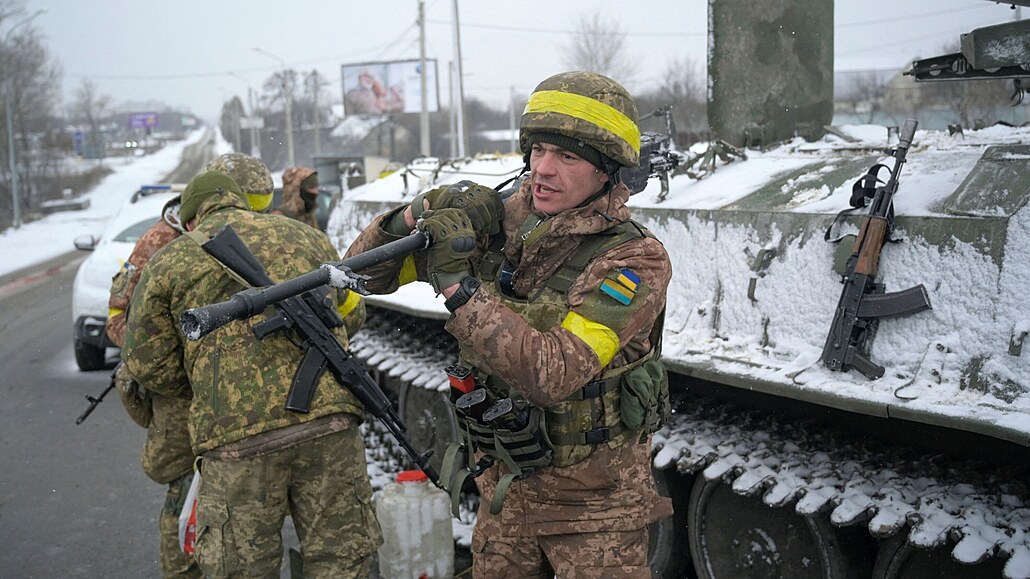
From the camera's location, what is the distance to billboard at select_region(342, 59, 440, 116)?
41531 mm

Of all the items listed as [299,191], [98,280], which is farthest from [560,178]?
[98,280]

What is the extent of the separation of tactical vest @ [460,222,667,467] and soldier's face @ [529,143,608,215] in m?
0.12

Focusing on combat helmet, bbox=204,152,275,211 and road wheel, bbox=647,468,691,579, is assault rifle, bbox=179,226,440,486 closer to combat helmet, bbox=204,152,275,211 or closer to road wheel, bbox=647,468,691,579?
combat helmet, bbox=204,152,275,211

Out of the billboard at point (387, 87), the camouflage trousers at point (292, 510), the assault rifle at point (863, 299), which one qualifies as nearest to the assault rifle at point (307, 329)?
the camouflage trousers at point (292, 510)

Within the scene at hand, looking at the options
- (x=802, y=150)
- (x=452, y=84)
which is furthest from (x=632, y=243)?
(x=452, y=84)

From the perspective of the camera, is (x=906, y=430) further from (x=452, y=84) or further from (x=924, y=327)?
(x=452, y=84)

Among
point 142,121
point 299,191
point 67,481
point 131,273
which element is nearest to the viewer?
point 131,273

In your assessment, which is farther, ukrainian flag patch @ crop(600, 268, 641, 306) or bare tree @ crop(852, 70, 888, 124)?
bare tree @ crop(852, 70, 888, 124)

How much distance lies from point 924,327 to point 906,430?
544mm

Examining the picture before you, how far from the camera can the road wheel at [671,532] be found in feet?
14.7

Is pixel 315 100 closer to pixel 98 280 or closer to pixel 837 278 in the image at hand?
pixel 98 280

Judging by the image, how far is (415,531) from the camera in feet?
15.1

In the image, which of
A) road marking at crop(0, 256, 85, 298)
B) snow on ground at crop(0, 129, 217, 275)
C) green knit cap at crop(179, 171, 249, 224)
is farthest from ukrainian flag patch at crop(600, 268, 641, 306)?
road marking at crop(0, 256, 85, 298)

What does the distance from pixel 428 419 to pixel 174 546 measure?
253cm
